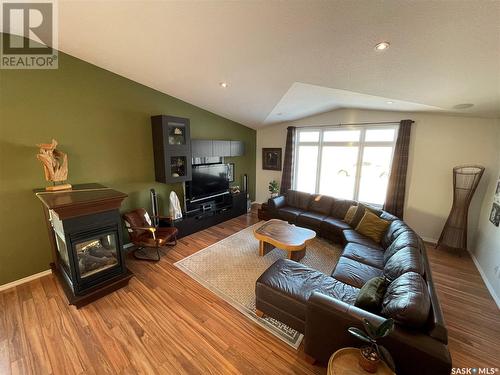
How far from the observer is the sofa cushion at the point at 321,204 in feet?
14.9

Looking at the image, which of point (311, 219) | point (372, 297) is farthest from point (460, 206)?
point (372, 297)

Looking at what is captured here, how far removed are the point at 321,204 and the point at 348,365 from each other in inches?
140

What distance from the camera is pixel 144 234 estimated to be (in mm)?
3316

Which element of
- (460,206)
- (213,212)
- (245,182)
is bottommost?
(213,212)

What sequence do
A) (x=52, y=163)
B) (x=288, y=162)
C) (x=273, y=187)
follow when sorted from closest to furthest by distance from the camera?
(x=52, y=163)
(x=288, y=162)
(x=273, y=187)

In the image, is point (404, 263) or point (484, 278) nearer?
point (404, 263)

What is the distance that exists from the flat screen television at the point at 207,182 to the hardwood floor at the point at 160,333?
197 cm


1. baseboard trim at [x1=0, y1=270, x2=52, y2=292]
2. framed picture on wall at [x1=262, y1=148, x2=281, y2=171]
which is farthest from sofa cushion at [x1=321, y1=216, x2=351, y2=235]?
baseboard trim at [x1=0, y1=270, x2=52, y2=292]

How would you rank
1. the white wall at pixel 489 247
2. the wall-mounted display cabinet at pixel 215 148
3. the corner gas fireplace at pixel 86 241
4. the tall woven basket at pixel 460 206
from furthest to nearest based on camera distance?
the wall-mounted display cabinet at pixel 215 148
the tall woven basket at pixel 460 206
the white wall at pixel 489 247
the corner gas fireplace at pixel 86 241

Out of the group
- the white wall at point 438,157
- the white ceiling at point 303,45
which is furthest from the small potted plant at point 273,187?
the white ceiling at point 303,45

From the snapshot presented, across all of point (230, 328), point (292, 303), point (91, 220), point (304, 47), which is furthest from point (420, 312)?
point (91, 220)

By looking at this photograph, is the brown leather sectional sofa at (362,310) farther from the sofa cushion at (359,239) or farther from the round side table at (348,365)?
the round side table at (348,365)

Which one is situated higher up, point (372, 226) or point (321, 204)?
point (321, 204)

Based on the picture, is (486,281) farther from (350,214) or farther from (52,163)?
(52,163)
